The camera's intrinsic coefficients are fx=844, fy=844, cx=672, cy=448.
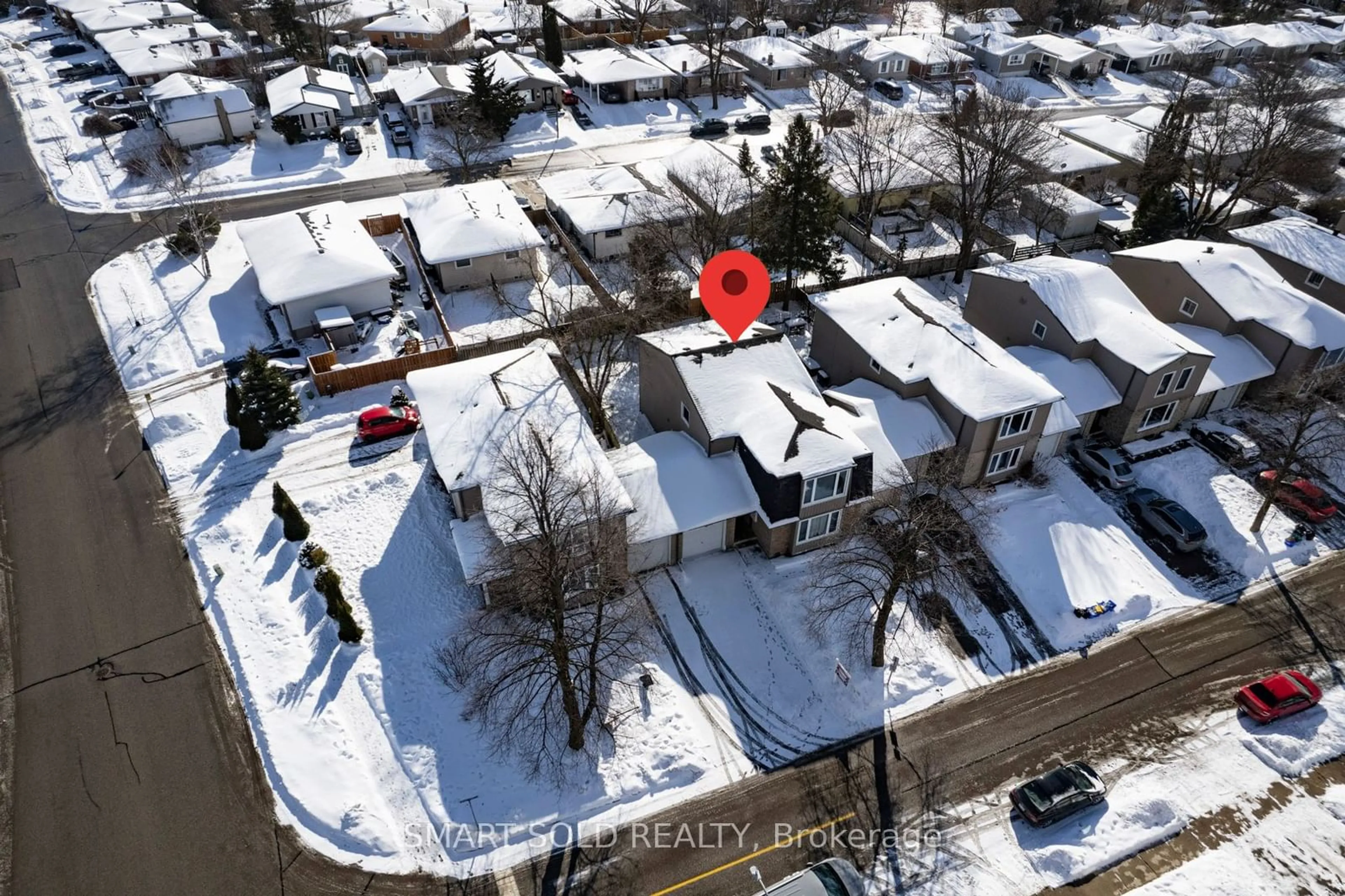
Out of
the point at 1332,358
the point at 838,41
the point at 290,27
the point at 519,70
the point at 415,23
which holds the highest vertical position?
the point at 290,27

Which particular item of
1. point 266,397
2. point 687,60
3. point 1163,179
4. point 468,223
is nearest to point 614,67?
point 687,60

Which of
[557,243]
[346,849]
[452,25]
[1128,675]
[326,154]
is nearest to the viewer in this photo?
[346,849]

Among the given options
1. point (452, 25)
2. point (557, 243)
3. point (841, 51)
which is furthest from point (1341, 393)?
point (452, 25)

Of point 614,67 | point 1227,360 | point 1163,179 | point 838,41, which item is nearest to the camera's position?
point 1227,360

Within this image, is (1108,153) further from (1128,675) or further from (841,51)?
(1128,675)

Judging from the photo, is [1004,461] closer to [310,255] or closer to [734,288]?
[734,288]

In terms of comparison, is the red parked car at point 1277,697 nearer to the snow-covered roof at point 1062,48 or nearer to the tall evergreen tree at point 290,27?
the snow-covered roof at point 1062,48
